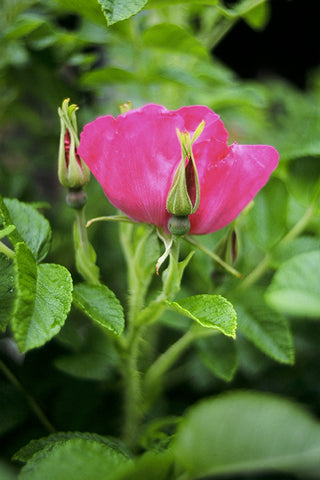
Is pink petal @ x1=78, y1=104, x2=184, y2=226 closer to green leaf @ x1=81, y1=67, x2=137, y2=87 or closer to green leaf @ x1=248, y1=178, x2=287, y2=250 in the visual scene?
green leaf @ x1=248, y1=178, x2=287, y2=250

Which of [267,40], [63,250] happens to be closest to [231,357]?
[63,250]

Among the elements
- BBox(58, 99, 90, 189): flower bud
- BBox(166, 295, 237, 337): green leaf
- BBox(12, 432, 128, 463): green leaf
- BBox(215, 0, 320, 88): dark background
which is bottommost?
BBox(215, 0, 320, 88): dark background

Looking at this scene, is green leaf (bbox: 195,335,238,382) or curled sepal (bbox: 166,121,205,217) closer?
curled sepal (bbox: 166,121,205,217)

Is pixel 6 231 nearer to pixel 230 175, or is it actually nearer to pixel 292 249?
pixel 230 175

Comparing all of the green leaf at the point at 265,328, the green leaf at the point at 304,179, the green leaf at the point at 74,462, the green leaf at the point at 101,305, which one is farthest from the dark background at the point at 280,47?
the green leaf at the point at 74,462

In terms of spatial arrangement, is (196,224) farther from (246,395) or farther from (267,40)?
(267,40)

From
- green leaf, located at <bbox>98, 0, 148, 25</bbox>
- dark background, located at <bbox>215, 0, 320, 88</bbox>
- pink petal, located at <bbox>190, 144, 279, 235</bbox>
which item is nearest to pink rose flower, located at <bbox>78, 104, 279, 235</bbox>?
pink petal, located at <bbox>190, 144, 279, 235</bbox>

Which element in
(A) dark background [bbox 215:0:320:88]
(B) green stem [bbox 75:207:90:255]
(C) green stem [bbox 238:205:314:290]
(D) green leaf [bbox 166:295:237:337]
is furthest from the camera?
(A) dark background [bbox 215:0:320:88]

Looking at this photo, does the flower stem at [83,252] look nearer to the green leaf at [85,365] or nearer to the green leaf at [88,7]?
the green leaf at [85,365]
